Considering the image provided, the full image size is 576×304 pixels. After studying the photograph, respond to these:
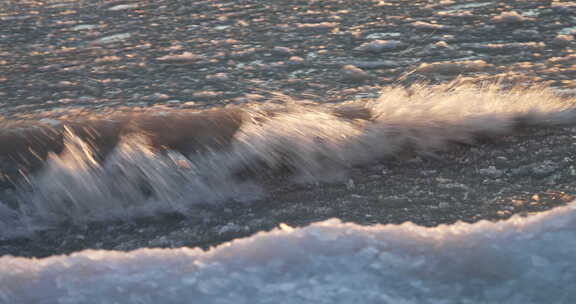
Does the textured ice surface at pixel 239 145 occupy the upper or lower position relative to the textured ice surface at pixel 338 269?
lower

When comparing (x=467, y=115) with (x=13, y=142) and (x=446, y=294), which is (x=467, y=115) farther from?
(x=13, y=142)

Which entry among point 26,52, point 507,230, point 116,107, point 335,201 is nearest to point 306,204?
point 335,201

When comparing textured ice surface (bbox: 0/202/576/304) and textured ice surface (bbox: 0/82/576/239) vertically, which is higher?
textured ice surface (bbox: 0/202/576/304)

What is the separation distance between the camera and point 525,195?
128 cm

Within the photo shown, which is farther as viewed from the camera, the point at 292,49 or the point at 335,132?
the point at 292,49

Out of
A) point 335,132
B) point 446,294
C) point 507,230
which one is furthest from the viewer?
point 335,132

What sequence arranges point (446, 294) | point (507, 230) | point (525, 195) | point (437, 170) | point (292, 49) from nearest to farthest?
point (446, 294) → point (507, 230) → point (525, 195) → point (437, 170) → point (292, 49)

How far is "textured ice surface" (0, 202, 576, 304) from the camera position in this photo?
3.27ft

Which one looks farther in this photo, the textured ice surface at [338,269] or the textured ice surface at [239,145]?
the textured ice surface at [239,145]

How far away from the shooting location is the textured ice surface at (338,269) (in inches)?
39.3

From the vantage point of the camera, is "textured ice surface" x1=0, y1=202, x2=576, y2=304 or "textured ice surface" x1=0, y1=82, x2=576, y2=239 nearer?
"textured ice surface" x1=0, y1=202, x2=576, y2=304

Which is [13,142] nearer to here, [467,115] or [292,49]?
[292,49]

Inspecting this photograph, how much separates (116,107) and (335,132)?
0.55m

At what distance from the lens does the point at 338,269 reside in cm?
105
